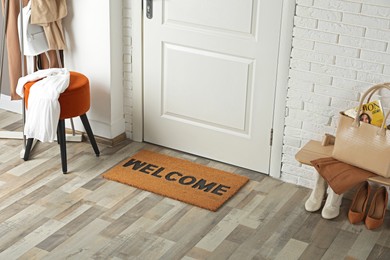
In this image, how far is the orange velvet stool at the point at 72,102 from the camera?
12.5 ft

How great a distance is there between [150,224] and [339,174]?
962 mm

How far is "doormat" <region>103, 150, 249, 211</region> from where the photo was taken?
3.70 m

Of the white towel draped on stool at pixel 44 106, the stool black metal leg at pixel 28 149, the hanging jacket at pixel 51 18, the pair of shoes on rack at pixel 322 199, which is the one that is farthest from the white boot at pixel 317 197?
the hanging jacket at pixel 51 18

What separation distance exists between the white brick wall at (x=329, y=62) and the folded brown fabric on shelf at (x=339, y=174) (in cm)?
27

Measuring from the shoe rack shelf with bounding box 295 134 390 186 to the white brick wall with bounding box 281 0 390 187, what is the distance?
67 millimetres

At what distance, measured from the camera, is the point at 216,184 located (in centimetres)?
383

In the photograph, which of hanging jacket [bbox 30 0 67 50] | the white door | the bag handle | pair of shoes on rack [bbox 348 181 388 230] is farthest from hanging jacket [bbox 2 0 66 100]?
pair of shoes on rack [bbox 348 181 388 230]

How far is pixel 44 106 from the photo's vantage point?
3.74 m

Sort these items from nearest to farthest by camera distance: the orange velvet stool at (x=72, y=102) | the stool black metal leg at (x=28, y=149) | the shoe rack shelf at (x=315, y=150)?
the shoe rack shelf at (x=315, y=150), the orange velvet stool at (x=72, y=102), the stool black metal leg at (x=28, y=149)

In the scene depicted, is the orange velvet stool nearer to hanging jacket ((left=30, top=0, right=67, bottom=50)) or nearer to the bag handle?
hanging jacket ((left=30, top=0, right=67, bottom=50))

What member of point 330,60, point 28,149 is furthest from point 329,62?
point 28,149

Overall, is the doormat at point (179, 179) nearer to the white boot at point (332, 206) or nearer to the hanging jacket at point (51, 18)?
the white boot at point (332, 206)

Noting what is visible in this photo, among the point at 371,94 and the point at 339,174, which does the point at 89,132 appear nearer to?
the point at 339,174

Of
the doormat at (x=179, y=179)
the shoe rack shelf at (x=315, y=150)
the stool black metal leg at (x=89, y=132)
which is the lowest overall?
the doormat at (x=179, y=179)
